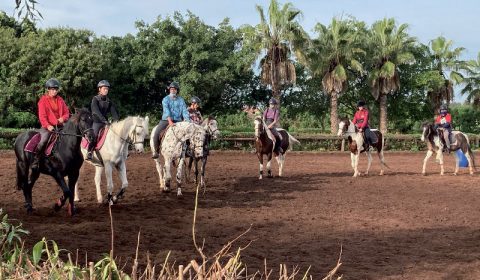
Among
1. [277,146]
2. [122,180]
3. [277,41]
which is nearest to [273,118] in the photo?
[277,146]

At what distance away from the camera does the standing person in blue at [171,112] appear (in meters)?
12.9

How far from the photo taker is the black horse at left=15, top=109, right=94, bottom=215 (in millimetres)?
9328

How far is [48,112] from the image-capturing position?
975 centimetres

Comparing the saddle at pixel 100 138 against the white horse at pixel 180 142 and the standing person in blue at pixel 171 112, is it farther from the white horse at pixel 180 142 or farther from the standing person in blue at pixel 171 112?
the standing person in blue at pixel 171 112

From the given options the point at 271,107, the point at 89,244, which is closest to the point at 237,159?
the point at 271,107

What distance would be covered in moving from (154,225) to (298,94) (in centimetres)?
3790

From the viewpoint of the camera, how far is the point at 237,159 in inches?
951

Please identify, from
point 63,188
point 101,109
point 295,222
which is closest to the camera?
point 63,188

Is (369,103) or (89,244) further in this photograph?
(369,103)

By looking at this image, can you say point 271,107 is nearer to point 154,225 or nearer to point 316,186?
point 316,186

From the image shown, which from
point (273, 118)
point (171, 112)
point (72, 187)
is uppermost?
point (171, 112)

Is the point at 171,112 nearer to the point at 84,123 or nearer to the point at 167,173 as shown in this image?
the point at 167,173

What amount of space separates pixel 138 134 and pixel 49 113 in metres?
1.81

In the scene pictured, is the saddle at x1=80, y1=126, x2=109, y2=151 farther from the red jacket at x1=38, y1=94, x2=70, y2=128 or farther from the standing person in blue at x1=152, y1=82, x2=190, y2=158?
the standing person in blue at x1=152, y1=82, x2=190, y2=158
